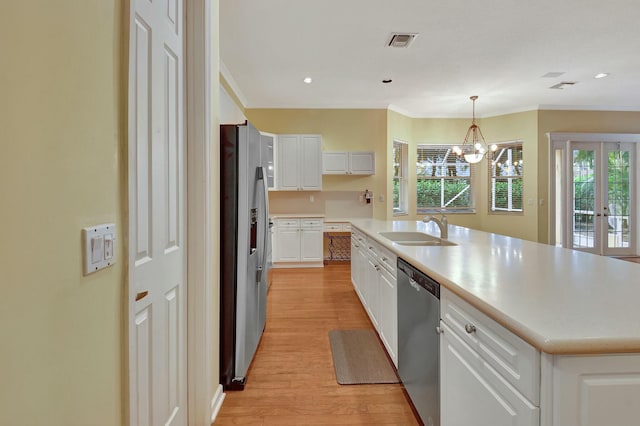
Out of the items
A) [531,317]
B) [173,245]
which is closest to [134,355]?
[173,245]

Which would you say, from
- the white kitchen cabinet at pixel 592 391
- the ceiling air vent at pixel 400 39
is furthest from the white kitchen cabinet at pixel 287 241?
the white kitchen cabinet at pixel 592 391

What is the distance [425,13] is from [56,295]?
3.65 m

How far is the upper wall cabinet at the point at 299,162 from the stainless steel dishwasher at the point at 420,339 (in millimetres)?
4300

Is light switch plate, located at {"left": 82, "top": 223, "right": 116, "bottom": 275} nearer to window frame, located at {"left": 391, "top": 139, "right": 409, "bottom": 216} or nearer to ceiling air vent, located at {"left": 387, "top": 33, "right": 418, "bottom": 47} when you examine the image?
ceiling air vent, located at {"left": 387, "top": 33, "right": 418, "bottom": 47}

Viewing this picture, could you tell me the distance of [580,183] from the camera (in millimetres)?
6371

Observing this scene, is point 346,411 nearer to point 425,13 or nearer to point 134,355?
point 134,355

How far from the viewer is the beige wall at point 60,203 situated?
1.98 feet

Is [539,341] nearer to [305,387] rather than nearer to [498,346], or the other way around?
[498,346]

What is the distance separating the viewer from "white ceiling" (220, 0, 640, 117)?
3.15m

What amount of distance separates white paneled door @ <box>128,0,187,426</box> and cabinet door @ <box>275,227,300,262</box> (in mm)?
4199

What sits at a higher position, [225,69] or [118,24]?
[225,69]

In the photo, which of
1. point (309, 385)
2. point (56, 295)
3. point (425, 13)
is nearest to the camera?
point (56, 295)

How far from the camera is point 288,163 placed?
614 centimetres

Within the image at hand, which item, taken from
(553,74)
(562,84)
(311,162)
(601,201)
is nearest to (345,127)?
(311,162)
